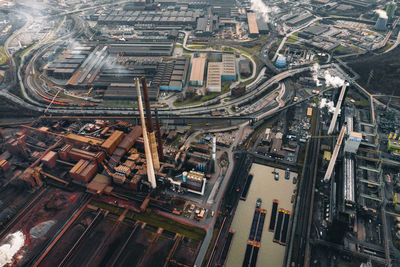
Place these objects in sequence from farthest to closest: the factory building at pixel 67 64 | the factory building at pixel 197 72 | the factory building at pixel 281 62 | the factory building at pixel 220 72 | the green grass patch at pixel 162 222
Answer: the factory building at pixel 281 62, the factory building at pixel 67 64, the factory building at pixel 197 72, the factory building at pixel 220 72, the green grass patch at pixel 162 222

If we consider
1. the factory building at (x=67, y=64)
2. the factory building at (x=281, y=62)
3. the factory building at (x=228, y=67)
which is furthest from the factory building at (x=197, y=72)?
the factory building at (x=67, y=64)

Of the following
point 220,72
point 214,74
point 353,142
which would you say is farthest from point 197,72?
point 353,142

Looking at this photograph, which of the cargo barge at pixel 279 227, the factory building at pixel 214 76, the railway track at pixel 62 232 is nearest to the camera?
the railway track at pixel 62 232

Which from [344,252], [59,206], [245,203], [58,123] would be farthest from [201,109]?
[344,252]

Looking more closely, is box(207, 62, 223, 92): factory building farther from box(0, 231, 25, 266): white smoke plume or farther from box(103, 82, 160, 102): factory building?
box(0, 231, 25, 266): white smoke plume

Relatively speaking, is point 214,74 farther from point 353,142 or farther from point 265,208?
point 265,208

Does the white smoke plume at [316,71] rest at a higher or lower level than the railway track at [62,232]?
higher

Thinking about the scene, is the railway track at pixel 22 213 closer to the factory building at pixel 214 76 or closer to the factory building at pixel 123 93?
the factory building at pixel 123 93
